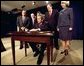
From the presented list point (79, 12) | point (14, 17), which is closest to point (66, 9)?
point (79, 12)

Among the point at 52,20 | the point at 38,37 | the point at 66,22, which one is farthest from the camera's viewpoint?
the point at 52,20

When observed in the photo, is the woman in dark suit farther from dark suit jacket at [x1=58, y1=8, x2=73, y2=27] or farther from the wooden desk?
the wooden desk

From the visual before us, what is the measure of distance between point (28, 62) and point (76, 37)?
16.9ft

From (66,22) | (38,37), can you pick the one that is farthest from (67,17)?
(38,37)

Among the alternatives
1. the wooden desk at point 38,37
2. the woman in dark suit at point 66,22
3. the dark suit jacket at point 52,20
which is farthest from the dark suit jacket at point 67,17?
the wooden desk at point 38,37

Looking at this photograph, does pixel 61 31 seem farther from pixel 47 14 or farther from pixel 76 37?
pixel 76 37

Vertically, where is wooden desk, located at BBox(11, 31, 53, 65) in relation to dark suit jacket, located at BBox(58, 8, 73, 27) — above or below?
below

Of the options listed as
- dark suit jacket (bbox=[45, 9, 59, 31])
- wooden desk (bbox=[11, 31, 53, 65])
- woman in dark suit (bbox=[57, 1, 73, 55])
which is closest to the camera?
wooden desk (bbox=[11, 31, 53, 65])

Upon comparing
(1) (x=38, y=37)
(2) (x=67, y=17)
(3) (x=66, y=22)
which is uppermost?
(2) (x=67, y=17)

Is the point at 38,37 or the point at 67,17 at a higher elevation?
the point at 67,17

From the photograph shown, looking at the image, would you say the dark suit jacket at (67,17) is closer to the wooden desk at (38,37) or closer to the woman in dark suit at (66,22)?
the woman in dark suit at (66,22)

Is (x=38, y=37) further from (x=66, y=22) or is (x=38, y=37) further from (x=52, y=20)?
(x=52, y=20)

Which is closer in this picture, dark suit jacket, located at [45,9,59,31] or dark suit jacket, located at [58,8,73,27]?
dark suit jacket, located at [58,8,73,27]

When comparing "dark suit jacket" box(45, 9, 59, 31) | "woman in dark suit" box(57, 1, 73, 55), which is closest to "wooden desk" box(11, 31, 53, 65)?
"woman in dark suit" box(57, 1, 73, 55)
